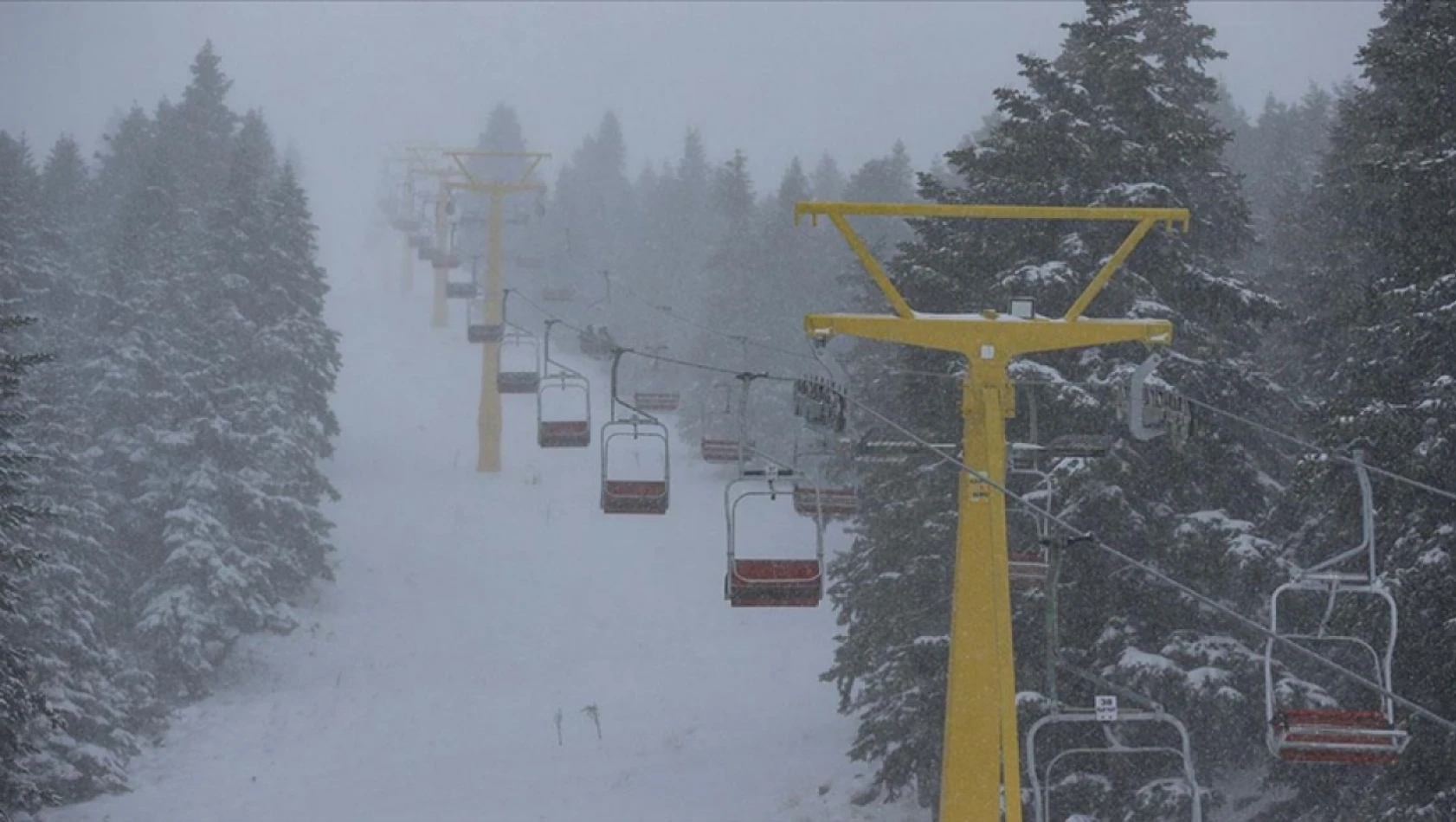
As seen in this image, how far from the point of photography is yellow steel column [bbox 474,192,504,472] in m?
41.3

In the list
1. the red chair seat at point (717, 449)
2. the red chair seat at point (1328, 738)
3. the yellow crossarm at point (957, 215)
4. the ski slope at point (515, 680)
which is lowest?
the ski slope at point (515, 680)

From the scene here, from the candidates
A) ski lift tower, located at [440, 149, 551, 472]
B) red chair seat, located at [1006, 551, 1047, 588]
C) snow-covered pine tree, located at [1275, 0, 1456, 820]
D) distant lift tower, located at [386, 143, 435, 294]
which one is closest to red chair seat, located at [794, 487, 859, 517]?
red chair seat, located at [1006, 551, 1047, 588]

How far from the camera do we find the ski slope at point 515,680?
24.7 meters

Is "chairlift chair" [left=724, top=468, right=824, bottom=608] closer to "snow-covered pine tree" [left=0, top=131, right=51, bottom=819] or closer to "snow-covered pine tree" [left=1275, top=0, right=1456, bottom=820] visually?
"snow-covered pine tree" [left=1275, top=0, right=1456, bottom=820]

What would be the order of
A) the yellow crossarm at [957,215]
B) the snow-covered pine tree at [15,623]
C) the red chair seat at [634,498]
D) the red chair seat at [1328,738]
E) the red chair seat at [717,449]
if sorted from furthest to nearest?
the red chair seat at [717,449]
the red chair seat at [634,498]
the snow-covered pine tree at [15,623]
the yellow crossarm at [957,215]
the red chair seat at [1328,738]

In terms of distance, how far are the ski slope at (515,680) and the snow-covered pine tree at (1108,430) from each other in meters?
5.39

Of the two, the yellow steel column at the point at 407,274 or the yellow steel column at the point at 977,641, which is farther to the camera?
the yellow steel column at the point at 407,274

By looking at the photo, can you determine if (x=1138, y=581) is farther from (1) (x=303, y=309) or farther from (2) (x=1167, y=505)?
(1) (x=303, y=309)

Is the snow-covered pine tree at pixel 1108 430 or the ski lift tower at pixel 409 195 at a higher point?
the ski lift tower at pixel 409 195

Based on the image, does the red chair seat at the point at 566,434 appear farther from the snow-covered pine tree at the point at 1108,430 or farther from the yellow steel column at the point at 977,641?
the yellow steel column at the point at 977,641

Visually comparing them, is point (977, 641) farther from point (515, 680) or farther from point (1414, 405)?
point (515, 680)

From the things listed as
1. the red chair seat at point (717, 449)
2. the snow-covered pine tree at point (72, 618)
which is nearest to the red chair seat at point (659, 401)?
the red chair seat at point (717, 449)

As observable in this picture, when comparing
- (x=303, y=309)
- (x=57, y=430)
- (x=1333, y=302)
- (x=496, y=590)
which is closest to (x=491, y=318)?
(x=303, y=309)

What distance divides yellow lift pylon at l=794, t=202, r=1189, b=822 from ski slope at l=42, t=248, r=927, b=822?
11690 millimetres
